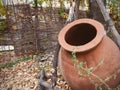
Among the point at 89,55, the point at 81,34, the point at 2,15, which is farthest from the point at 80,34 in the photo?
the point at 2,15

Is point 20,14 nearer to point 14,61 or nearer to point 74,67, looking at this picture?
point 14,61

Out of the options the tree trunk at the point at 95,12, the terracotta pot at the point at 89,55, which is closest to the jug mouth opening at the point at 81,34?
the terracotta pot at the point at 89,55

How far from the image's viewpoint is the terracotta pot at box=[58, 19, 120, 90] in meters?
2.86

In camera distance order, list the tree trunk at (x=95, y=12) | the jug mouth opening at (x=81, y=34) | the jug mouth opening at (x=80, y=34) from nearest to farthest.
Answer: the jug mouth opening at (x=81, y=34)
the jug mouth opening at (x=80, y=34)
the tree trunk at (x=95, y=12)

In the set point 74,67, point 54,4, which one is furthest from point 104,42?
point 54,4

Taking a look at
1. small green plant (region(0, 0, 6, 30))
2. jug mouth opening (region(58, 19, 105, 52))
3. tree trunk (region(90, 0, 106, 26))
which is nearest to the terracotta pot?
jug mouth opening (region(58, 19, 105, 52))

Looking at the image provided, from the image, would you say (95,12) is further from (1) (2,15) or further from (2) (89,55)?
(2) (89,55)

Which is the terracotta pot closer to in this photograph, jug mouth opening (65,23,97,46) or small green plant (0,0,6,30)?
jug mouth opening (65,23,97,46)

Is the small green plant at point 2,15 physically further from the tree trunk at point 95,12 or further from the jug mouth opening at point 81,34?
the jug mouth opening at point 81,34

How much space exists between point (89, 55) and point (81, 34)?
0.38m

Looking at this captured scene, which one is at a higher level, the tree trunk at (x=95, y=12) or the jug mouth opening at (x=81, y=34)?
the jug mouth opening at (x=81, y=34)

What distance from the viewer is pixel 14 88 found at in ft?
12.6

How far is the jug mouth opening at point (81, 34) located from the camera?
9.38 ft

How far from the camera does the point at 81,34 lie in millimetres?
3205
